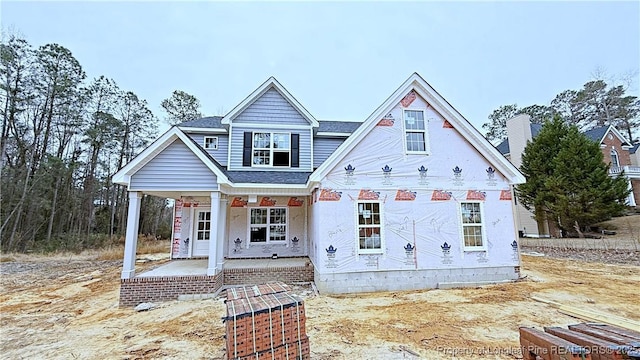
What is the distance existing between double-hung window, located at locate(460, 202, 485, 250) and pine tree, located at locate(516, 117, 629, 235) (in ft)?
42.1

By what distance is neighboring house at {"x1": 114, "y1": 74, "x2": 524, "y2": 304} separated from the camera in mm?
7418

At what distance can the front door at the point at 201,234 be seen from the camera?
10.8 metres

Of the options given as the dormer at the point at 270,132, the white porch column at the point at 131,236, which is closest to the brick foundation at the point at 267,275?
the white porch column at the point at 131,236

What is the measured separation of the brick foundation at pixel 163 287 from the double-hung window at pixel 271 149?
4.37 meters

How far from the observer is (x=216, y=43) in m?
21.1

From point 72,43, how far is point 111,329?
2313 cm

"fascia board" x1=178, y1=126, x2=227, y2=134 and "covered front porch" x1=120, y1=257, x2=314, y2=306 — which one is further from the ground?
"fascia board" x1=178, y1=126, x2=227, y2=134

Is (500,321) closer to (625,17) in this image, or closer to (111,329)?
(111,329)

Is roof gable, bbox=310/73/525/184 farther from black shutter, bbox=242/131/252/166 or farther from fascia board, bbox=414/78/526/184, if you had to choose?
black shutter, bbox=242/131/252/166

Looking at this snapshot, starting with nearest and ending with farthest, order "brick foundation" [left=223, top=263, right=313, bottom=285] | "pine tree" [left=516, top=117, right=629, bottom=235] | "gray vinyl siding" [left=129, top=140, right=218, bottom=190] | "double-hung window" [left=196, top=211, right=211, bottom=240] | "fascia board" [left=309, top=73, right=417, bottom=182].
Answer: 1. "gray vinyl siding" [left=129, top=140, right=218, bottom=190]
2. "fascia board" [left=309, top=73, right=417, bottom=182]
3. "brick foundation" [left=223, top=263, right=313, bottom=285]
4. "double-hung window" [left=196, top=211, right=211, bottom=240]
5. "pine tree" [left=516, top=117, right=629, bottom=235]

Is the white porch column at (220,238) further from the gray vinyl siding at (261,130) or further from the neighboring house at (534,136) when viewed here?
the neighboring house at (534,136)

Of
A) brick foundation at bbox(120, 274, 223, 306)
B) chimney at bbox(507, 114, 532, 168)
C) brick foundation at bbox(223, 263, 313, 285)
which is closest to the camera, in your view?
brick foundation at bbox(120, 274, 223, 306)

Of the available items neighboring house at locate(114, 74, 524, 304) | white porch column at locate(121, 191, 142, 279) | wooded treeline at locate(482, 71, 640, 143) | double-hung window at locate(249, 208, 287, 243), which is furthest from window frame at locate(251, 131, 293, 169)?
wooded treeline at locate(482, 71, 640, 143)

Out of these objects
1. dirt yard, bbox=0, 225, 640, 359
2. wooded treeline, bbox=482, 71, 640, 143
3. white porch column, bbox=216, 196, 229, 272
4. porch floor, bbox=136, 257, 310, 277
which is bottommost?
dirt yard, bbox=0, 225, 640, 359
